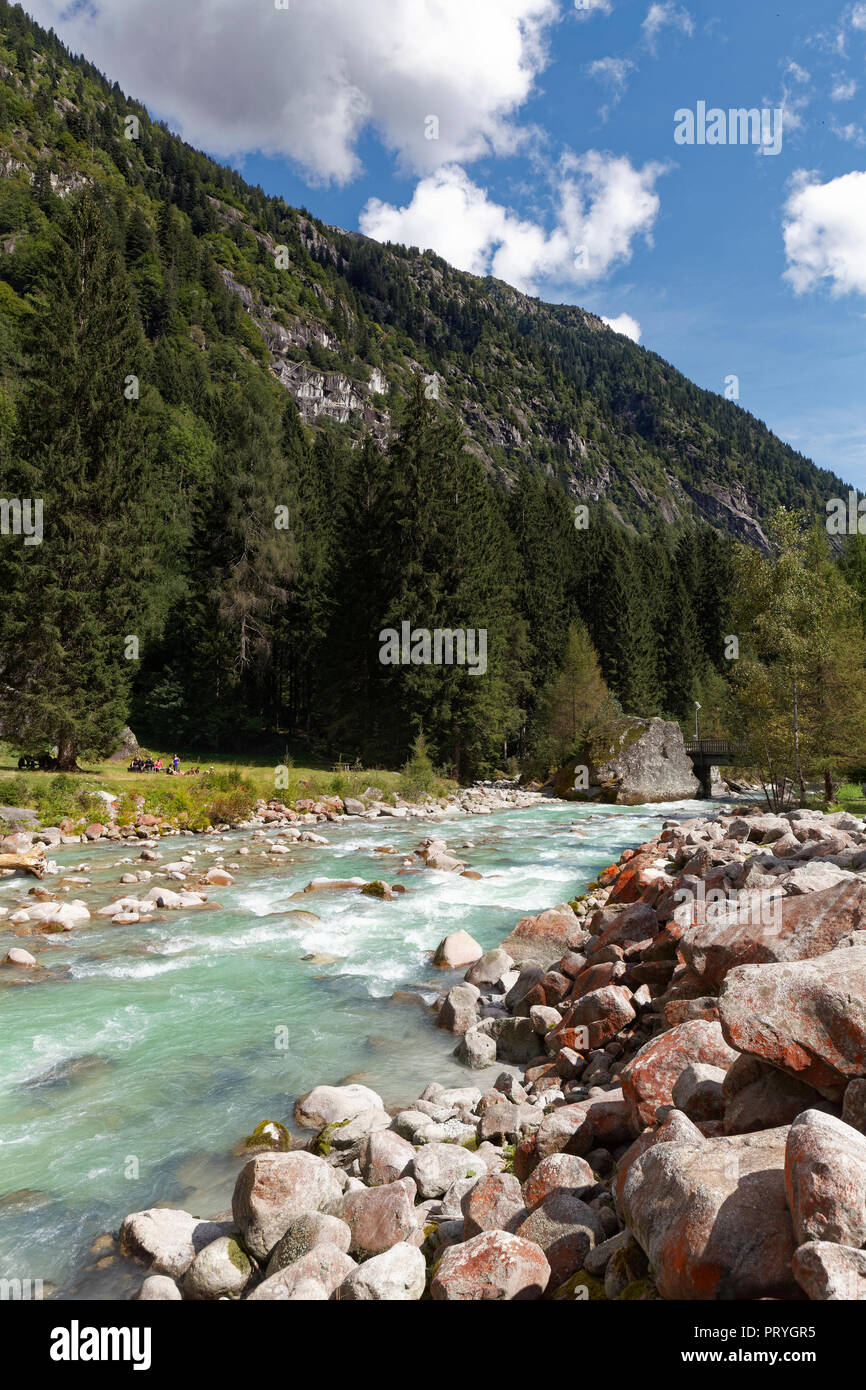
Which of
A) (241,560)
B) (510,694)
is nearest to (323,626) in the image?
(241,560)

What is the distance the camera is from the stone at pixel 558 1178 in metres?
4.23

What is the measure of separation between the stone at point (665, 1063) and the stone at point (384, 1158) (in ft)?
5.72

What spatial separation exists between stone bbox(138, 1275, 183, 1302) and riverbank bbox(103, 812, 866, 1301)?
0.08 ft

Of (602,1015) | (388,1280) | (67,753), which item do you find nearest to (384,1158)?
(388,1280)

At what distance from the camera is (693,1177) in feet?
10.6

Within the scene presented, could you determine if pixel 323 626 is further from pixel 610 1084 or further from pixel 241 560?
pixel 610 1084

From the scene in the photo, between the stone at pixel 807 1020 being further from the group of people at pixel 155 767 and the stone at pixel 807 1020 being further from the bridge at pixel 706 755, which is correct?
the bridge at pixel 706 755

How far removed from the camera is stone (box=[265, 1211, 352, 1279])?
13.4 ft

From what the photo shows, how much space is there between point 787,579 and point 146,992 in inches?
902

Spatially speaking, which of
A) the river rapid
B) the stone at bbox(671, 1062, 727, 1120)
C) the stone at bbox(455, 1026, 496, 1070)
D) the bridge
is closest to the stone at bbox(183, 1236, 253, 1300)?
the river rapid

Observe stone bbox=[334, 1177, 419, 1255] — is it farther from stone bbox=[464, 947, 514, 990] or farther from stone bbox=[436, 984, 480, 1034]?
stone bbox=[464, 947, 514, 990]

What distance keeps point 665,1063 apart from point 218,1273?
2.99 metres

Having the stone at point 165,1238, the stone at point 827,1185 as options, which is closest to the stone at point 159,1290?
the stone at point 165,1238

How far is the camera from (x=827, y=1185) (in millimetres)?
2711
